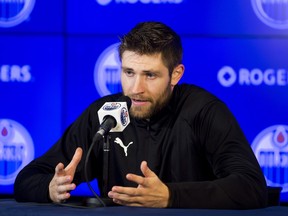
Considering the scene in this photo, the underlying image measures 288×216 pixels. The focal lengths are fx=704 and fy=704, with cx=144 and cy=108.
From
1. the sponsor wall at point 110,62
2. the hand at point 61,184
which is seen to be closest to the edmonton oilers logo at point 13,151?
the sponsor wall at point 110,62

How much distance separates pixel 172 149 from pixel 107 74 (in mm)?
1111

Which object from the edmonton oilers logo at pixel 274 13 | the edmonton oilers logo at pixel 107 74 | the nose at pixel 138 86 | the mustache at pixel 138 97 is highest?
the edmonton oilers logo at pixel 274 13

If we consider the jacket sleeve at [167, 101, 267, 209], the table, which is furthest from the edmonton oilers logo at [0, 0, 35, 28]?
the table

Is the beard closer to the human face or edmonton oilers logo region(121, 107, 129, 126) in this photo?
the human face

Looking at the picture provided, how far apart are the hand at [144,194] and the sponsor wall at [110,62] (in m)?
1.47

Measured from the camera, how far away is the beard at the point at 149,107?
8.55 feet

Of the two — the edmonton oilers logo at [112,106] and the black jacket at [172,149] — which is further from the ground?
the edmonton oilers logo at [112,106]

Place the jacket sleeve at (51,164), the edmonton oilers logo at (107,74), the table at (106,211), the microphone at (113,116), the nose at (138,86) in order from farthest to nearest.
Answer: the edmonton oilers logo at (107,74) < the nose at (138,86) < the jacket sleeve at (51,164) < the microphone at (113,116) < the table at (106,211)

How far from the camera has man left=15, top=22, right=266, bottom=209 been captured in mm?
2500

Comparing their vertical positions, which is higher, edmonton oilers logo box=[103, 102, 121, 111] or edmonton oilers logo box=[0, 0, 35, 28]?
edmonton oilers logo box=[0, 0, 35, 28]

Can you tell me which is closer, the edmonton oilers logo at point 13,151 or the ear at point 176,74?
the ear at point 176,74

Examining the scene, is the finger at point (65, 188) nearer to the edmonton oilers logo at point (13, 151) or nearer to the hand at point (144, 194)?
the hand at point (144, 194)

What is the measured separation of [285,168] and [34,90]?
53.2 inches

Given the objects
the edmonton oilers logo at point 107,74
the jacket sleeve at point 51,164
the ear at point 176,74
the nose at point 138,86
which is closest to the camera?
the jacket sleeve at point 51,164
